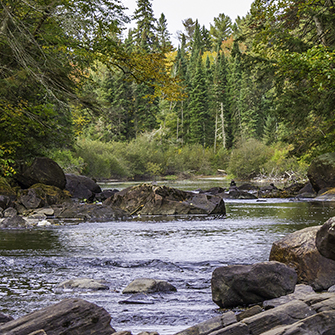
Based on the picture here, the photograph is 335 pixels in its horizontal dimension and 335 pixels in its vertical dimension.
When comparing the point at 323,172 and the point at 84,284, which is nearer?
the point at 84,284

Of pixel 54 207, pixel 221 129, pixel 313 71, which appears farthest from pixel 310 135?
pixel 221 129

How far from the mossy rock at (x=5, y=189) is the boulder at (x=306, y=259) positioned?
12.0 m

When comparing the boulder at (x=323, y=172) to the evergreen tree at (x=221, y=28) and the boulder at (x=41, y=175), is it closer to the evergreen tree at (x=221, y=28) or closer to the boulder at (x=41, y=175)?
the boulder at (x=41, y=175)

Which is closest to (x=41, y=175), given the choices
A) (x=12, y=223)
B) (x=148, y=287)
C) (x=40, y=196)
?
(x=40, y=196)

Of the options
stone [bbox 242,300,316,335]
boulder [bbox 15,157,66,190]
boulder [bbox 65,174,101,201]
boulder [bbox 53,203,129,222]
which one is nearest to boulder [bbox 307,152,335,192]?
boulder [bbox 53,203,129,222]

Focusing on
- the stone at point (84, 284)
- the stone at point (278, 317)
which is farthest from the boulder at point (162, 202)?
the stone at point (278, 317)

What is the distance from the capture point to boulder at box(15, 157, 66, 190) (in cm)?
1769

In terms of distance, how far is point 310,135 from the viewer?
21.6m

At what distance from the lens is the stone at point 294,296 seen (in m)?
4.87

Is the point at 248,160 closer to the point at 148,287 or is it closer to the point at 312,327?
the point at 148,287

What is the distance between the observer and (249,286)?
5.13 meters

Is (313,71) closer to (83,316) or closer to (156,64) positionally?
(156,64)

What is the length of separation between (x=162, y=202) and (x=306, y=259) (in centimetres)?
979

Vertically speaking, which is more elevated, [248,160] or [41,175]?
[248,160]
